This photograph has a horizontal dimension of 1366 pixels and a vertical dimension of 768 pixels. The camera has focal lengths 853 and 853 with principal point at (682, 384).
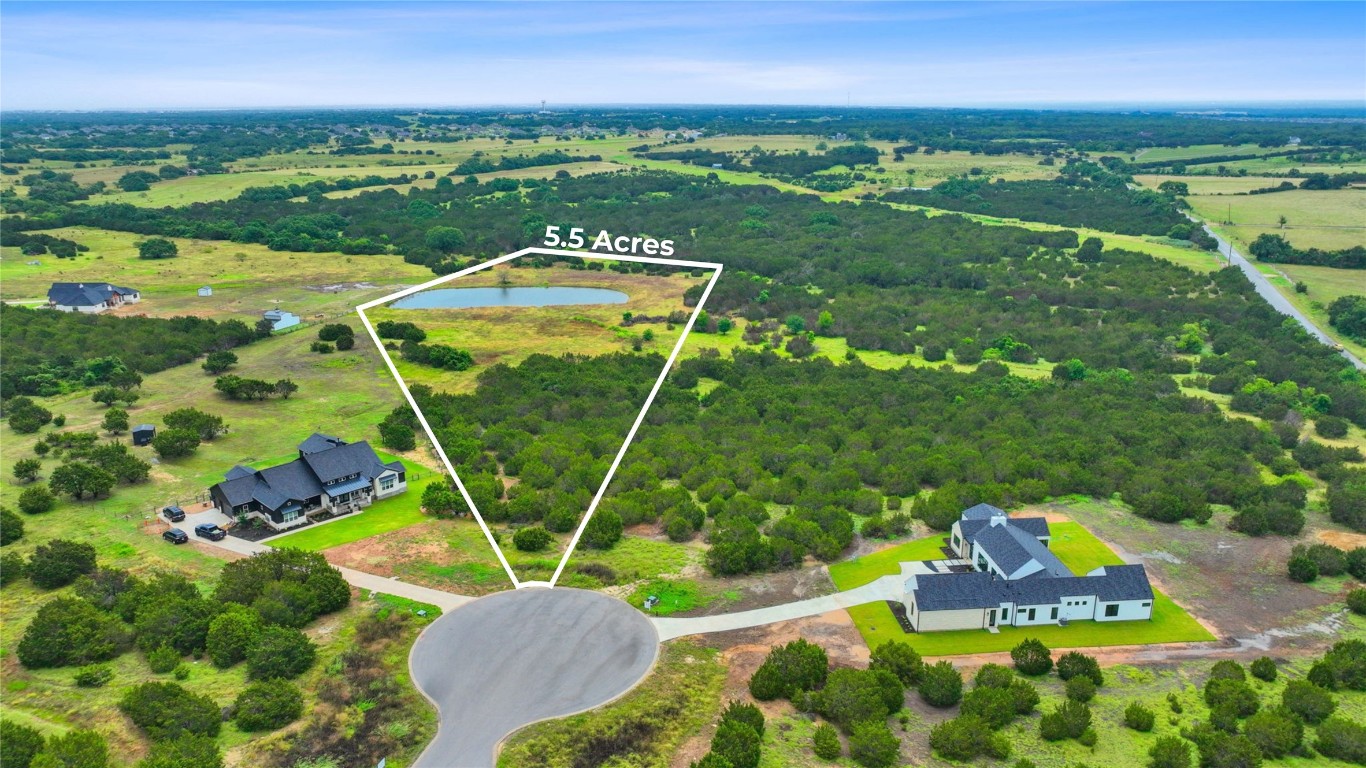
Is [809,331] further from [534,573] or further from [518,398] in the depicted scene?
[534,573]

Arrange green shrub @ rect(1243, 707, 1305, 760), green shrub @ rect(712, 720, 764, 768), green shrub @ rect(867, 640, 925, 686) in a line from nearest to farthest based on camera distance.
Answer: green shrub @ rect(712, 720, 764, 768), green shrub @ rect(1243, 707, 1305, 760), green shrub @ rect(867, 640, 925, 686)

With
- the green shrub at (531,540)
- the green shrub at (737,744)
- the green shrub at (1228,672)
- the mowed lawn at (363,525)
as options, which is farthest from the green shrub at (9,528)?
the green shrub at (1228,672)

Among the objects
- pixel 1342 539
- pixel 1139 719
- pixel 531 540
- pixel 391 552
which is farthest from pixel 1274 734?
pixel 391 552

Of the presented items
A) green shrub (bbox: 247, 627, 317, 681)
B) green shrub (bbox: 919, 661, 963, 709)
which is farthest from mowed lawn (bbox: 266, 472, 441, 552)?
green shrub (bbox: 919, 661, 963, 709)

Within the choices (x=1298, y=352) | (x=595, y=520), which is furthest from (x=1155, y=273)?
(x=595, y=520)

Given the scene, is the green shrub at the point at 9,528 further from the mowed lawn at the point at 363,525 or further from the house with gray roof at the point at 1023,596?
the house with gray roof at the point at 1023,596

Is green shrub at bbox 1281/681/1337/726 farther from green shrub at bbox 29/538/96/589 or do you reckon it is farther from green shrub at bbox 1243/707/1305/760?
green shrub at bbox 29/538/96/589
